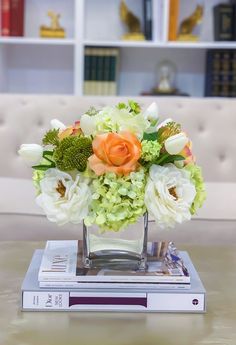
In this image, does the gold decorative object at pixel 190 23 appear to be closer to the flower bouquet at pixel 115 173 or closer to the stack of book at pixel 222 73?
the stack of book at pixel 222 73

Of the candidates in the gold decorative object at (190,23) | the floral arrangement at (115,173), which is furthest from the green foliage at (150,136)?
the gold decorative object at (190,23)

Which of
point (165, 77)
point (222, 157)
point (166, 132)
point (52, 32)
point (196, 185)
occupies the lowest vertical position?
point (222, 157)

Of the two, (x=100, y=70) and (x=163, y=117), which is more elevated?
(x=100, y=70)

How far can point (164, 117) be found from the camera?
8.35 feet

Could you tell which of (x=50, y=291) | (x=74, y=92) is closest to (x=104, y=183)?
(x=50, y=291)

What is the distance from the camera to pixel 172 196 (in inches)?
43.2

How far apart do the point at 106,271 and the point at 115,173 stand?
0.21 m

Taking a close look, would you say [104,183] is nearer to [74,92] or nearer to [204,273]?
[204,273]

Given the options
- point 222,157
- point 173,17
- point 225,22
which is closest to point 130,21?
point 173,17

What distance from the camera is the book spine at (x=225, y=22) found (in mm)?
3203

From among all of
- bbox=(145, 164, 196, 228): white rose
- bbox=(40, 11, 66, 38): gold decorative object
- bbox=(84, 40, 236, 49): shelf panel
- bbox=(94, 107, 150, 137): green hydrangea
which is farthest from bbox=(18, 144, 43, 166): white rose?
bbox=(40, 11, 66, 38): gold decorative object

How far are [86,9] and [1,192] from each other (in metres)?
1.59

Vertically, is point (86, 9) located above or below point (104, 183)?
above

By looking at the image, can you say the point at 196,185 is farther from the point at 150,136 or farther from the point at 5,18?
the point at 5,18
